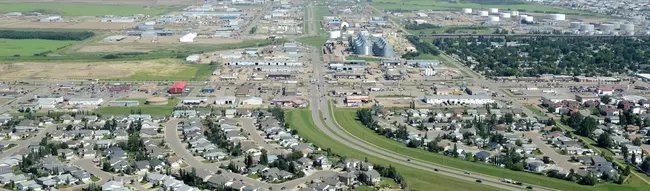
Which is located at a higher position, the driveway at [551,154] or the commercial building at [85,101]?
the commercial building at [85,101]

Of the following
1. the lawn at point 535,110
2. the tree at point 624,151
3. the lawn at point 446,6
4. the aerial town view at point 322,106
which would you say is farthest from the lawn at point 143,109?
the lawn at point 446,6

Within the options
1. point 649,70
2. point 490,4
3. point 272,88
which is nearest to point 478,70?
point 649,70

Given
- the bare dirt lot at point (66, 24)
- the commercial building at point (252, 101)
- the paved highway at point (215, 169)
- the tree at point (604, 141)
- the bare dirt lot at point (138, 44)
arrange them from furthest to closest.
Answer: the bare dirt lot at point (66, 24)
the bare dirt lot at point (138, 44)
the commercial building at point (252, 101)
the tree at point (604, 141)
the paved highway at point (215, 169)

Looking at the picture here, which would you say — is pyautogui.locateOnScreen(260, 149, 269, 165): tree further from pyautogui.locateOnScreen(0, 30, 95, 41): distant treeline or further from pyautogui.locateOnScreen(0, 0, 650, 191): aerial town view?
pyautogui.locateOnScreen(0, 30, 95, 41): distant treeline

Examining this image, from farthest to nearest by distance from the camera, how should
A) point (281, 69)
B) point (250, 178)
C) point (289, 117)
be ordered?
point (281, 69), point (289, 117), point (250, 178)

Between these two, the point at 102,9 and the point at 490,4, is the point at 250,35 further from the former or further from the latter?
the point at 490,4

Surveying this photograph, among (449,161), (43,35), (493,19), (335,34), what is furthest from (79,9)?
(449,161)

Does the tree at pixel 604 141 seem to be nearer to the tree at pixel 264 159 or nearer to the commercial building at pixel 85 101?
the tree at pixel 264 159
